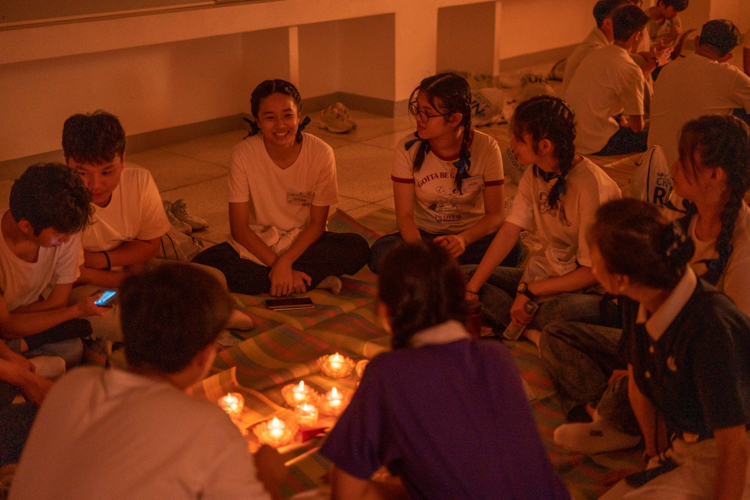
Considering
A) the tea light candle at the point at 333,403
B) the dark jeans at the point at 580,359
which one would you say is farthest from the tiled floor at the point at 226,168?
the dark jeans at the point at 580,359

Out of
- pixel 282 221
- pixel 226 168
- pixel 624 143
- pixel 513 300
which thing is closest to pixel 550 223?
pixel 513 300

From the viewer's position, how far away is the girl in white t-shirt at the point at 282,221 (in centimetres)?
348

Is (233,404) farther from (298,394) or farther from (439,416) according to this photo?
(439,416)

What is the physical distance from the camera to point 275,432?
2.45m

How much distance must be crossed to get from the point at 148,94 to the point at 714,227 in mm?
4559

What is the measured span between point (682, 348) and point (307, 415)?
117cm

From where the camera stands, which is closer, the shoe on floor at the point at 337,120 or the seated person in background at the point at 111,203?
the seated person in background at the point at 111,203

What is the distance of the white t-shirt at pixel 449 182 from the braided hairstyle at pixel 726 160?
1.09 metres

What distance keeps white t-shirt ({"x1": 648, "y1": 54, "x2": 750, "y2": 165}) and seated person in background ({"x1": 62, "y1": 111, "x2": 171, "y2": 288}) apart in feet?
9.81

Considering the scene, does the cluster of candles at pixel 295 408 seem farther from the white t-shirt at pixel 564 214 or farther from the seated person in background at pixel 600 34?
the seated person in background at pixel 600 34

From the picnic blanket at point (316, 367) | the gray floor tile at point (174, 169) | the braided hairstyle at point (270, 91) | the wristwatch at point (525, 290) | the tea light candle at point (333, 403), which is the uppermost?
the braided hairstyle at point (270, 91)

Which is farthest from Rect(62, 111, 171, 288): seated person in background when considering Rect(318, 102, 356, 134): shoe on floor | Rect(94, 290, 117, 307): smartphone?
Rect(318, 102, 356, 134): shoe on floor

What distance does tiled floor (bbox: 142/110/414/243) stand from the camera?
15.6 feet

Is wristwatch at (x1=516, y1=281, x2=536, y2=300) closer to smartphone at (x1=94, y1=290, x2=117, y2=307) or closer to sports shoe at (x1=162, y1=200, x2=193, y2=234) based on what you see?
smartphone at (x1=94, y1=290, x2=117, y2=307)
